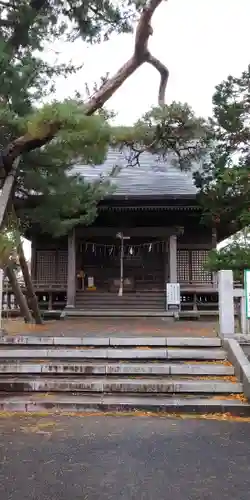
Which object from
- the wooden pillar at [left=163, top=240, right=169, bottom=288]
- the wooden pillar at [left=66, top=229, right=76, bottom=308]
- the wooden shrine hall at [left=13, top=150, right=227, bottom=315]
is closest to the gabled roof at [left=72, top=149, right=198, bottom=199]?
the wooden shrine hall at [left=13, top=150, right=227, bottom=315]

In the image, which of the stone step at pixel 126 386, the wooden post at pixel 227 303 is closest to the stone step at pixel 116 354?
the wooden post at pixel 227 303

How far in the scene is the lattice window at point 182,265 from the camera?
15.6 meters

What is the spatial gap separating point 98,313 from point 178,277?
321cm

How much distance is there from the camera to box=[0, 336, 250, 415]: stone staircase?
561cm

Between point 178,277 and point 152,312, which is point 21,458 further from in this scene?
point 178,277

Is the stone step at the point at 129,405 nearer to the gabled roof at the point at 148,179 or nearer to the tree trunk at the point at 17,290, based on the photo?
the tree trunk at the point at 17,290

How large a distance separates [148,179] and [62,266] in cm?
437

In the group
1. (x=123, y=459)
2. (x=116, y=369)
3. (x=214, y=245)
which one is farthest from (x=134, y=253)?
(x=123, y=459)

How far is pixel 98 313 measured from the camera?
14.2 m

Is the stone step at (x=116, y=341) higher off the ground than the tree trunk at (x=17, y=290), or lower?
lower

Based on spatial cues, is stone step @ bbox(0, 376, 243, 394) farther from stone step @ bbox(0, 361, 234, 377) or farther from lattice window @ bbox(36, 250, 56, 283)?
lattice window @ bbox(36, 250, 56, 283)

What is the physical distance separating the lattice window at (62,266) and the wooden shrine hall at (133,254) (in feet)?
0.06

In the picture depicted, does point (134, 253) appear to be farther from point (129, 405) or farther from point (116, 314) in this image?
point (129, 405)

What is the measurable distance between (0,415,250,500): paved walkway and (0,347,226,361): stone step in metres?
1.68
